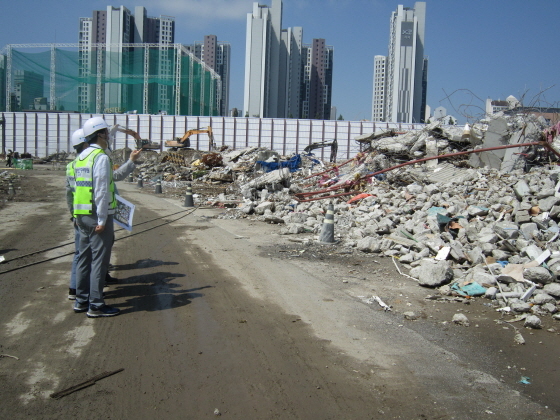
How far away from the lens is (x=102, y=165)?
16.2 ft

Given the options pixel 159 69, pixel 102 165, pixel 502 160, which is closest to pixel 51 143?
pixel 159 69

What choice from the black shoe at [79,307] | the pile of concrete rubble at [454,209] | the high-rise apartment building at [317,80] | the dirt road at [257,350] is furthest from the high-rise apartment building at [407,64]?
the black shoe at [79,307]

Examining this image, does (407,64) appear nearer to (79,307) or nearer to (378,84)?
(378,84)

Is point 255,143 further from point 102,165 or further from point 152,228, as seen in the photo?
point 102,165

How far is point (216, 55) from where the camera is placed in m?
111

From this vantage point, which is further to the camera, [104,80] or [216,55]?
[216,55]

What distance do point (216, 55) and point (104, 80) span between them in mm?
65239

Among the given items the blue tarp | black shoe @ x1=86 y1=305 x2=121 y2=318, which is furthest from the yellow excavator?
black shoe @ x1=86 y1=305 x2=121 y2=318

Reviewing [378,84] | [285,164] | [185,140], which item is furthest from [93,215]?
[378,84]

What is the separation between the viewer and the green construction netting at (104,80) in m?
48.3

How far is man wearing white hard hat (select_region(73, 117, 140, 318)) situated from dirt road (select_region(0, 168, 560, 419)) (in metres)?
0.26

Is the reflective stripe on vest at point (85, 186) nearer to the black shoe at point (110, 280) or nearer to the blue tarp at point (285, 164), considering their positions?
the black shoe at point (110, 280)

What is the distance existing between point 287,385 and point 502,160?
1257 cm

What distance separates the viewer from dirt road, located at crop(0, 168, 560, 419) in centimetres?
344
